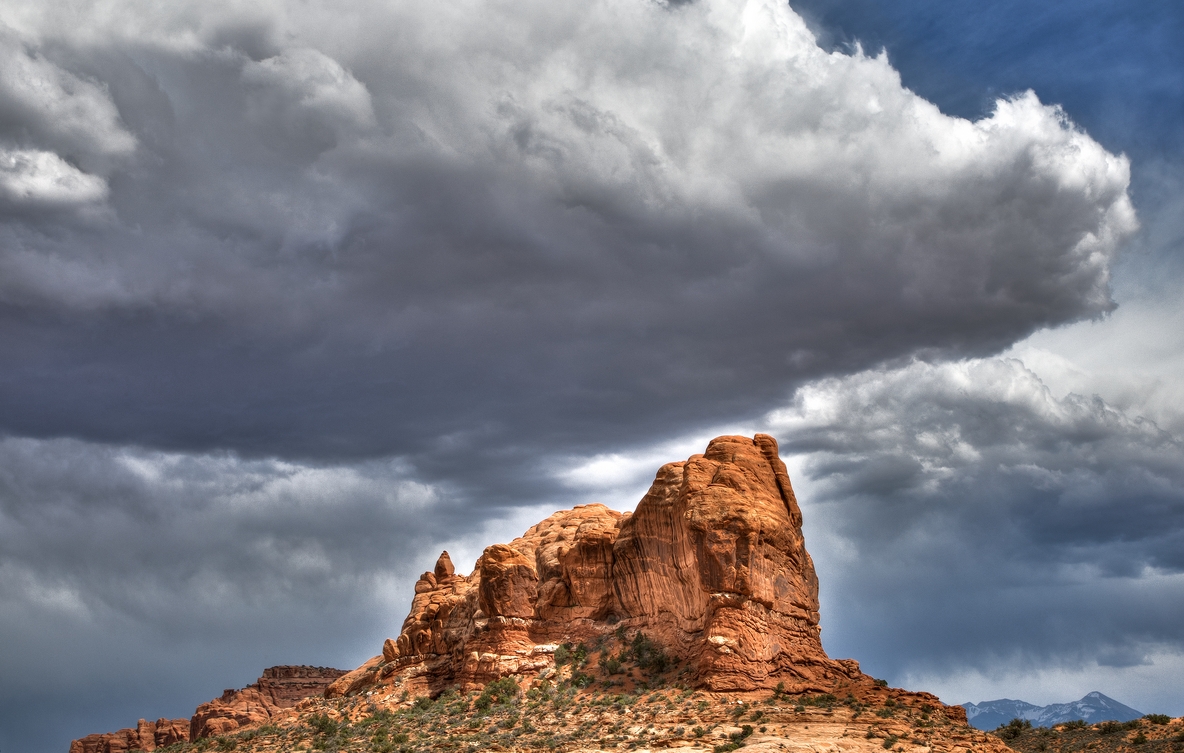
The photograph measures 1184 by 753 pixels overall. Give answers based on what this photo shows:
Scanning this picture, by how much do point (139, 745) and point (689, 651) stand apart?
387 ft

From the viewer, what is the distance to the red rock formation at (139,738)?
158 metres

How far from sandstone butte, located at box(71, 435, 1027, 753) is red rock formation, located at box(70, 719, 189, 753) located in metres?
82.1

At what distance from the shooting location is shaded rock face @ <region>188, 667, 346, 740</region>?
14300 cm

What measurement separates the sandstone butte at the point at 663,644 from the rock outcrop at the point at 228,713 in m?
66.4

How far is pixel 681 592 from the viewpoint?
7088 cm

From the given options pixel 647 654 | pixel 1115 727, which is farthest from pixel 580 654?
pixel 1115 727

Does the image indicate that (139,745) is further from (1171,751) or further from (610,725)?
(1171,751)

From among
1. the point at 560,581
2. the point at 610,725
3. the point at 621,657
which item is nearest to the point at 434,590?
the point at 560,581

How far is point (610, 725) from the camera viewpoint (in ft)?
201

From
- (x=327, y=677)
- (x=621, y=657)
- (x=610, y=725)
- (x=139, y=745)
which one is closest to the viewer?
(x=610, y=725)

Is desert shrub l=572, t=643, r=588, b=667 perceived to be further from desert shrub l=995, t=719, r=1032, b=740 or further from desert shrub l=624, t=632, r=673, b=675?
desert shrub l=995, t=719, r=1032, b=740

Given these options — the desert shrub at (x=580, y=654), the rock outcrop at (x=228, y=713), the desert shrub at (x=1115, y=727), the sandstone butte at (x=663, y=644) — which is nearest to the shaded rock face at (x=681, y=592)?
the sandstone butte at (x=663, y=644)

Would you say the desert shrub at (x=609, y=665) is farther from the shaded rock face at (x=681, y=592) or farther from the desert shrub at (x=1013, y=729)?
the desert shrub at (x=1013, y=729)

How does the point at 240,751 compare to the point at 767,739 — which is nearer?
the point at 767,739
